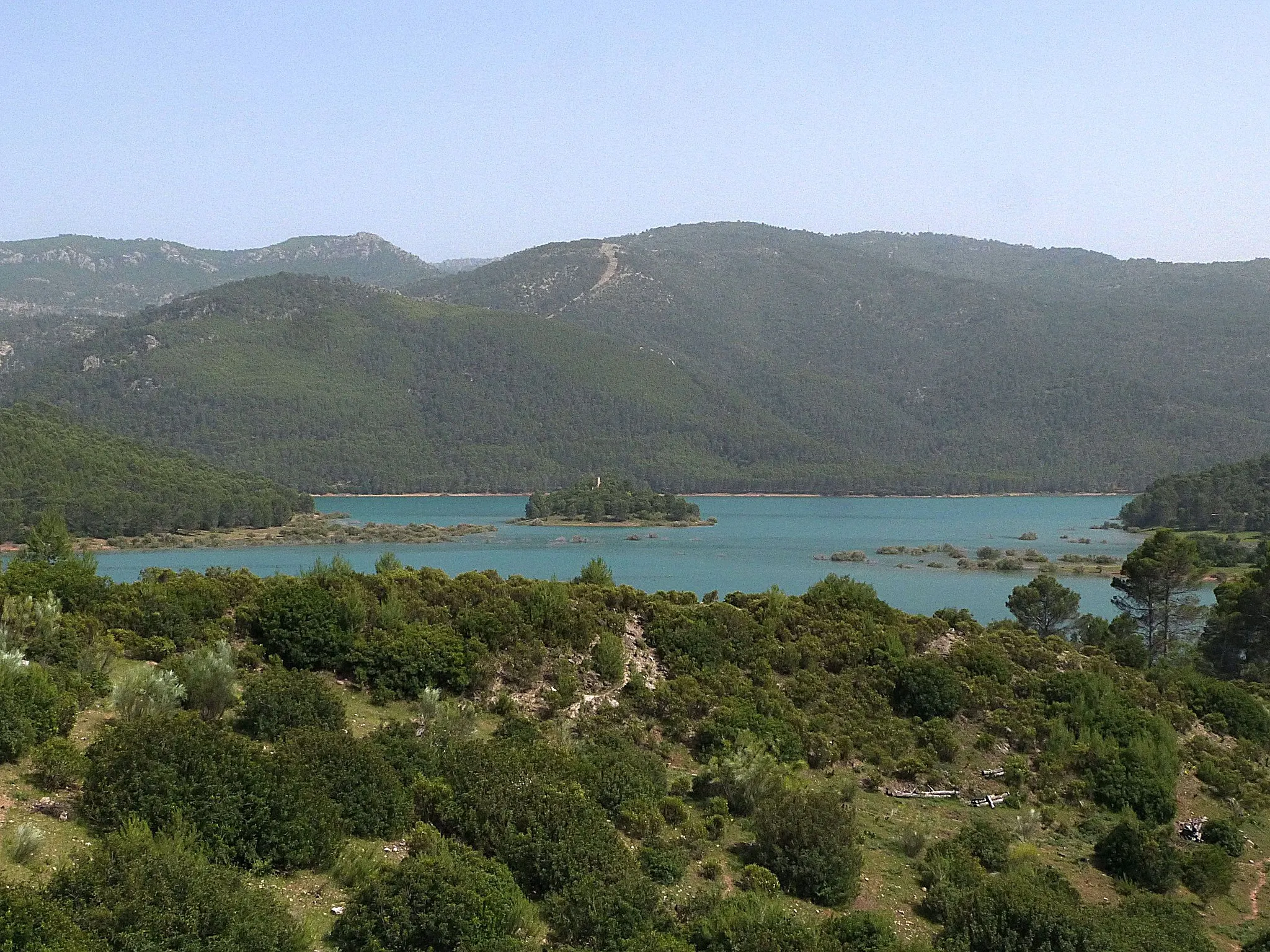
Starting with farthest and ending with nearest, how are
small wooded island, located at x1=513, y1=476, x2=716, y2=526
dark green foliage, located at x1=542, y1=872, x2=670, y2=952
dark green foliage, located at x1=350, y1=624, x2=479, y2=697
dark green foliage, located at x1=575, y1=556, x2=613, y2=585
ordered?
small wooded island, located at x1=513, y1=476, x2=716, y2=526 < dark green foliage, located at x1=575, y1=556, x2=613, y2=585 < dark green foliage, located at x1=350, y1=624, x2=479, y2=697 < dark green foliage, located at x1=542, y1=872, x2=670, y2=952

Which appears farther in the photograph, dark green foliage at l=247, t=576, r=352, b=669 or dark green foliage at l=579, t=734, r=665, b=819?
dark green foliage at l=247, t=576, r=352, b=669

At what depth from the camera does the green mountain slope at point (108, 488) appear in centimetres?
9519

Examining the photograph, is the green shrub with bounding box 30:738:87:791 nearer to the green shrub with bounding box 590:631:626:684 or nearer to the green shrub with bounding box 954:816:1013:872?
the green shrub with bounding box 590:631:626:684

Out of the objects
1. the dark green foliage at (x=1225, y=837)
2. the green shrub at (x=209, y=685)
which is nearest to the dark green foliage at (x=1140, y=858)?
the dark green foliage at (x=1225, y=837)

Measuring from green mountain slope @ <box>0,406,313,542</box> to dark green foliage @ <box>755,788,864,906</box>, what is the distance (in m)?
86.0

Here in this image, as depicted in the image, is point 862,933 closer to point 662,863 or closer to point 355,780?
point 662,863

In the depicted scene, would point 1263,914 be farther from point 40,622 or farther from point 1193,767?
point 40,622

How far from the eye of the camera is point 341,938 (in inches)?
384

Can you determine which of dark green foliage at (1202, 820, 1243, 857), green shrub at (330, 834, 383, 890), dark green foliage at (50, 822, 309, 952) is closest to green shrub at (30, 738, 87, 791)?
dark green foliage at (50, 822, 309, 952)

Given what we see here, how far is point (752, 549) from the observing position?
10000cm

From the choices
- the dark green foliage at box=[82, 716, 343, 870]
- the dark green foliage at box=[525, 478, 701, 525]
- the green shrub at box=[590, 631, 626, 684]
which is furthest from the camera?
the dark green foliage at box=[525, 478, 701, 525]

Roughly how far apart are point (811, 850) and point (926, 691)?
8871 mm

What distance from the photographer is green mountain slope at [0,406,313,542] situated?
312 feet

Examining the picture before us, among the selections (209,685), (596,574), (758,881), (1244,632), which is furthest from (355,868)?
(1244,632)
